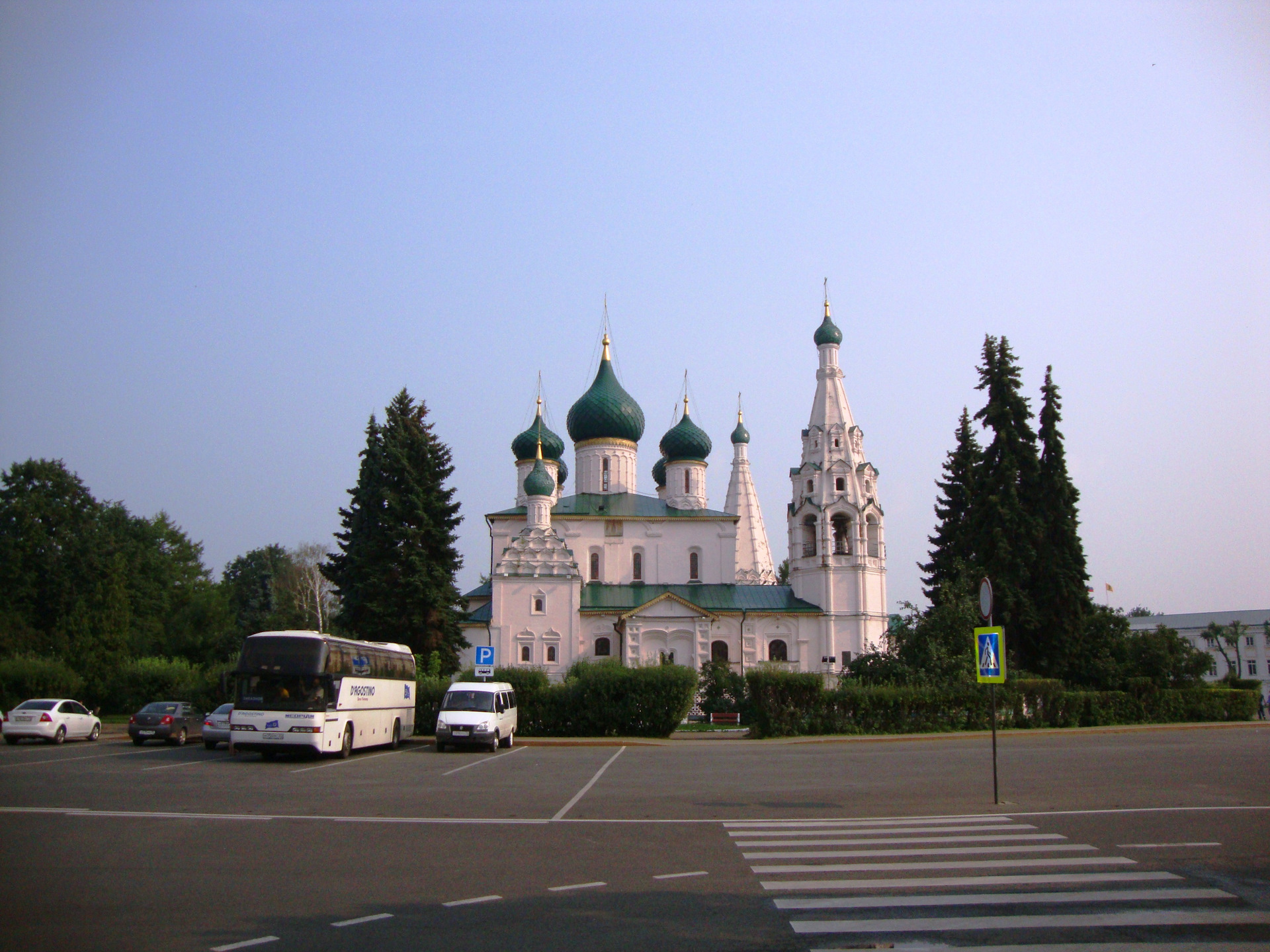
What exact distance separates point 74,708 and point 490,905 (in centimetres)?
2628

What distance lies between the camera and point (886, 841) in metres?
11.1

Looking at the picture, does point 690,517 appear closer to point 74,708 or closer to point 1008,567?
point 1008,567

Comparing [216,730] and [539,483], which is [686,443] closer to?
[539,483]

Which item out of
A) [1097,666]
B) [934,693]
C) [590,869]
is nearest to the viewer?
[590,869]

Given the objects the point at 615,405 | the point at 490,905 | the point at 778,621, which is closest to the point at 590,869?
the point at 490,905

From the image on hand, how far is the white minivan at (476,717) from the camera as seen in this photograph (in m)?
25.4

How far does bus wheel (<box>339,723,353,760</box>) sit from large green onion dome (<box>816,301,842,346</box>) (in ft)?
126

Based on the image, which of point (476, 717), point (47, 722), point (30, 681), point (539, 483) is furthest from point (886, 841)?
point (539, 483)

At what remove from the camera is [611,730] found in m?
31.2

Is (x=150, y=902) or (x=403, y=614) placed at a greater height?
(x=403, y=614)

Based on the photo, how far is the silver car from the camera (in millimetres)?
26359

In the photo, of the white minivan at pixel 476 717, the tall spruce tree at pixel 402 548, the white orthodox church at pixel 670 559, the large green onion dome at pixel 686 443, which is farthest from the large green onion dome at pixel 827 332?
the white minivan at pixel 476 717

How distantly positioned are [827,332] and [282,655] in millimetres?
39486

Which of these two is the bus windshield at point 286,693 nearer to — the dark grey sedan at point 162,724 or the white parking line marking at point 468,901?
the dark grey sedan at point 162,724
